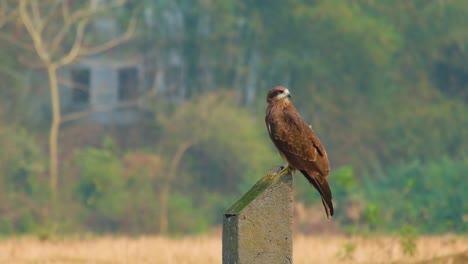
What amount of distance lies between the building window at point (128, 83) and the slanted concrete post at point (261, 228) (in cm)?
4474

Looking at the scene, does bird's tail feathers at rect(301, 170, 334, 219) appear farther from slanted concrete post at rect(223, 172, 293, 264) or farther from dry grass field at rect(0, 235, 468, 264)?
dry grass field at rect(0, 235, 468, 264)

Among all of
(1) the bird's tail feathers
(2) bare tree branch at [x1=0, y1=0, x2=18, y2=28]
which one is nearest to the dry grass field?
(1) the bird's tail feathers

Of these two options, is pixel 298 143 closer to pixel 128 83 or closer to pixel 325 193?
pixel 325 193

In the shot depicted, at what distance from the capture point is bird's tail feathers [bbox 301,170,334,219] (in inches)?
277

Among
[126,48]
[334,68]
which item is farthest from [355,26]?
[126,48]

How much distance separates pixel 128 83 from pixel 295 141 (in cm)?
4477

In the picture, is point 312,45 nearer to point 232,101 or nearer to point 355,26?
point 355,26

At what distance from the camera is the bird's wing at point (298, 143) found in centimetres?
734

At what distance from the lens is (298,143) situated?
743 centimetres

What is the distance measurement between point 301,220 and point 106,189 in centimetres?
905

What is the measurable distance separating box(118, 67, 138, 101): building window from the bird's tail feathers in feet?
144

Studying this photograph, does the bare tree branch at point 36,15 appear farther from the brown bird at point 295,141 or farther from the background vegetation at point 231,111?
the brown bird at point 295,141

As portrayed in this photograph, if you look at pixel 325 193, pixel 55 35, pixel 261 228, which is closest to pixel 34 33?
pixel 55 35

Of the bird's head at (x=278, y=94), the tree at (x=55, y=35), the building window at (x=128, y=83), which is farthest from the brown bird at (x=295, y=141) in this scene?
the building window at (x=128, y=83)
